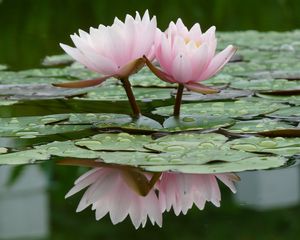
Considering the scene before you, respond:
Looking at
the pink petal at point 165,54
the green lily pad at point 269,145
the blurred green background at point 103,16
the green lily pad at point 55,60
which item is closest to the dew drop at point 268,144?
the green lily pad at point 269,145

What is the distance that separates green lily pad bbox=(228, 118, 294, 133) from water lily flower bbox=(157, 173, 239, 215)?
10.4 inches

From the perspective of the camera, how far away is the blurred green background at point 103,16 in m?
3.54

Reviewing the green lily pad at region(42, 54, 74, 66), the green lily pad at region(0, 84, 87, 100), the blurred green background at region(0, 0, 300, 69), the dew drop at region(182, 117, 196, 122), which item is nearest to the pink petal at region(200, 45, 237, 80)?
the dew drop at region(182, 117, 196, 122)

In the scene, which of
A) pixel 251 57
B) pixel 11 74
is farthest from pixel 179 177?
pixel 251 57

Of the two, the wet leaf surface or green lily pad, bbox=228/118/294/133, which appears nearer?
the wet leaf surface

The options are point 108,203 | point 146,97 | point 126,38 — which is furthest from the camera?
point 146,97

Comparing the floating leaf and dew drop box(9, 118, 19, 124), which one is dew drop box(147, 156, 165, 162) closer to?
dew drop box(9, 118, 19, 124)

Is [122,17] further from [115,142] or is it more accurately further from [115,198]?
[115,198]

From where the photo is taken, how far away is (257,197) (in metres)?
1.21

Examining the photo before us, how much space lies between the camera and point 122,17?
13.0 ft

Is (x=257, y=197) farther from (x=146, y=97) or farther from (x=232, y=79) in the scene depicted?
(x=232, y=79)

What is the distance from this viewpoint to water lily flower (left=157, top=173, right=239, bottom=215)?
1155 millimetres

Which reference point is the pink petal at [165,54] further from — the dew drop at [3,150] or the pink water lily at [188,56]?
the dew drop at [3,150]

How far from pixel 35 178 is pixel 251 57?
1.43 metres
